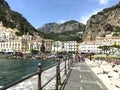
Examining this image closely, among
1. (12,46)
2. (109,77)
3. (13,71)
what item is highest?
(12,46)

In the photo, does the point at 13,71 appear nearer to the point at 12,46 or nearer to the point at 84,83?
the point at 84,83

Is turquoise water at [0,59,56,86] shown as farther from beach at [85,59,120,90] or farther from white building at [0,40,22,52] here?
white building at [0,40,22,52]

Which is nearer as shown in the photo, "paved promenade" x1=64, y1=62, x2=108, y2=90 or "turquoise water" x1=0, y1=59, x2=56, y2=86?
"paved promenade" x1=64, y1=62, x2=108, y2=90

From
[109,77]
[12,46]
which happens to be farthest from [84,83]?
[12,46]

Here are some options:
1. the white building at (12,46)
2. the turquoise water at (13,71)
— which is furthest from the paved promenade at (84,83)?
the white building at (12,46)

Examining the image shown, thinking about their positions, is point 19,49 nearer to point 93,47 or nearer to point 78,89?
point 93,47

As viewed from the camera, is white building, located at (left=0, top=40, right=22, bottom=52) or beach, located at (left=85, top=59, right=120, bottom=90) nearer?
beach, located at (left=85, top=59, right=120, bottom=90)

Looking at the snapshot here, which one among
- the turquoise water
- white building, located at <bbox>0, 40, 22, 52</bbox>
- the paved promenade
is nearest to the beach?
the paved promenade

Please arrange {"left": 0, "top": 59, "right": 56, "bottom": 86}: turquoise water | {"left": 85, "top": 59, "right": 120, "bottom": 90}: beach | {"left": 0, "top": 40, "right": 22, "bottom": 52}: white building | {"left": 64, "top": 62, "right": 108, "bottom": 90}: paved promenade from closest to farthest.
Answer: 1. {"left": 64, "top": 62, "right": 108, "bottom": 90}: paved promenade
2. {"left": 85, "top": 59, "right": 120, "bottom": 90}: beach
3. {"left": 0, "top": 59, "right": 56, "bottom": 86}: turquoise water
4. {"left": 0, "top": 40, "right": 22, "bottom": 52}: white building

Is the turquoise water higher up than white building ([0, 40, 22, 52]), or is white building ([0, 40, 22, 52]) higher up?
white building ([0, 40, 22, 52])

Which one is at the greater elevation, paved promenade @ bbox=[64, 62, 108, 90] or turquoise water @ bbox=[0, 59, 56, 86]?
paved promenade @ bbox=[64, 62, 108, 90]

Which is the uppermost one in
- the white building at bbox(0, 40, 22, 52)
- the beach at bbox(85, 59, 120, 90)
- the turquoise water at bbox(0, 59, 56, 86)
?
the white building at bbox(0, 40, 22, 52)

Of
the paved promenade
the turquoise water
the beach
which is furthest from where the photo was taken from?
the turquoise water

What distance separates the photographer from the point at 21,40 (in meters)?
188
